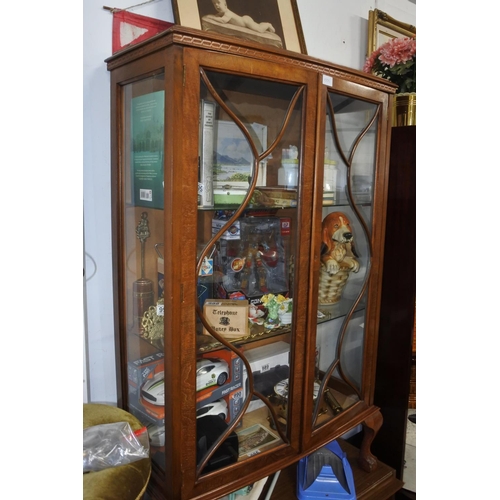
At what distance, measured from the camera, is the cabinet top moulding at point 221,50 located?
2.71 feet

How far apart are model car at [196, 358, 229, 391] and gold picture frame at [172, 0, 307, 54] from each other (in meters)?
0.92

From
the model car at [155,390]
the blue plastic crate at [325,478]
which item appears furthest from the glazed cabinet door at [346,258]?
the model car at [155,390]

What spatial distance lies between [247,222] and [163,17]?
2.17 feet

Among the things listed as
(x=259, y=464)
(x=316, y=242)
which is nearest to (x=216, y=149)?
(x=316, y=242)

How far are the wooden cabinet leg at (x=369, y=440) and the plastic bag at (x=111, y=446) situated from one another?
832mm

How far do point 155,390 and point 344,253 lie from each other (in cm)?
71

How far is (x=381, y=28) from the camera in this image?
5.77 ft

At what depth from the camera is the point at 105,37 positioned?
1102mm

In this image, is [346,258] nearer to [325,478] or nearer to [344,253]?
[344,253]

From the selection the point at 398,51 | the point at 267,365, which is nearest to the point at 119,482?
the point at 267,365

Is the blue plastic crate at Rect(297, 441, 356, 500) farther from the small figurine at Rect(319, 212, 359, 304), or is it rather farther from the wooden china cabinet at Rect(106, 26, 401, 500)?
the small figurine at Rect(319, 212, 359, 304)

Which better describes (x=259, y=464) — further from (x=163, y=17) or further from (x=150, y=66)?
(x=163, y=17)

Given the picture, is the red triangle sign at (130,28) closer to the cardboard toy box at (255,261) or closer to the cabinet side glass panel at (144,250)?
the cabinet side glass panel at (144,250)
